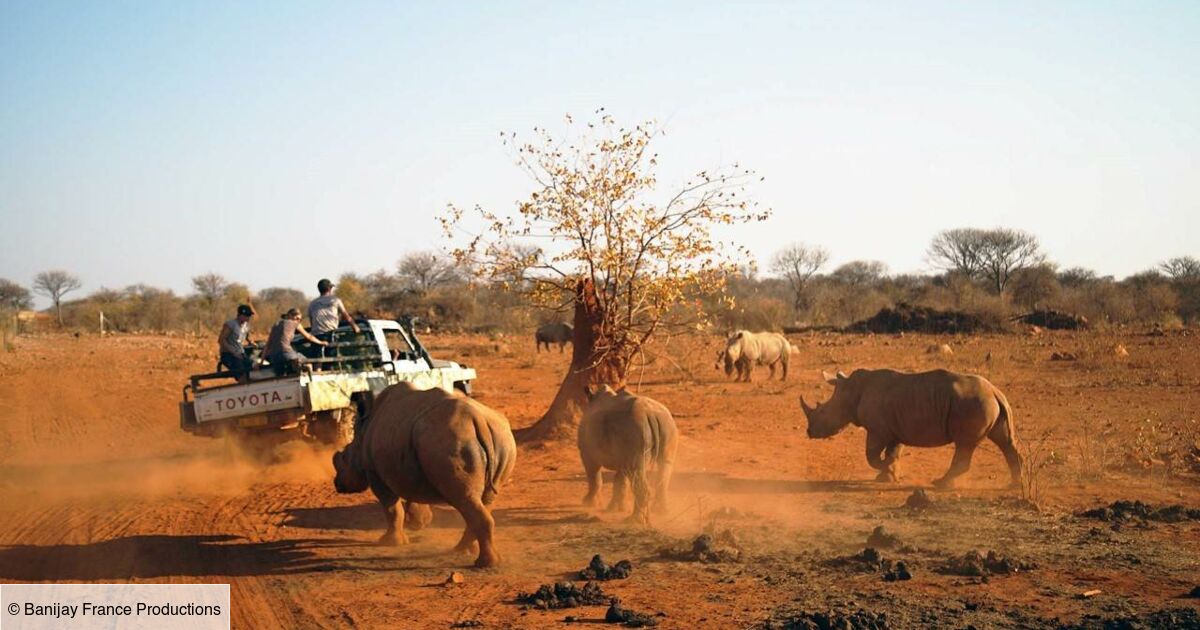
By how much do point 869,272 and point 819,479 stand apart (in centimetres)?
8004

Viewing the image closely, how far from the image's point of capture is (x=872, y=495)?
11586mm

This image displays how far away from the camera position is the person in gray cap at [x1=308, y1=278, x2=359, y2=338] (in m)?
13.9

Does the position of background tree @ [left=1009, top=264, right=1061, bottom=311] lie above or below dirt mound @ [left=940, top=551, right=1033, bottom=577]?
above

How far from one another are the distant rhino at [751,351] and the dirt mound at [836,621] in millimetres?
19342

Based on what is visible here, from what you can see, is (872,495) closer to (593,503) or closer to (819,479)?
(819,479)

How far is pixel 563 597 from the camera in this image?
7.39m

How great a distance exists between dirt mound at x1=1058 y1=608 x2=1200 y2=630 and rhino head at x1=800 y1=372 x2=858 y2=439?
660 centimetres

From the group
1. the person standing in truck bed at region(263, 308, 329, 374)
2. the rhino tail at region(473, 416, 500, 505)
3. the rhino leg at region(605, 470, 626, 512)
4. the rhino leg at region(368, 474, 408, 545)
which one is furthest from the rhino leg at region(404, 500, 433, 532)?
the person standing in truck bed at region(263, 308, 329, 374)

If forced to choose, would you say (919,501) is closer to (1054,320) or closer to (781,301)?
(1054,320)

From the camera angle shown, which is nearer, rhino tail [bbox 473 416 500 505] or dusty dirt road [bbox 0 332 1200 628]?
dusty dirt road [bbox 0 332 1200 628]

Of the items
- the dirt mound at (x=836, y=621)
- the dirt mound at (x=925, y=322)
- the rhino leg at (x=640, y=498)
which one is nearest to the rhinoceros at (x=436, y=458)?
the rhino leg at (x=640, y=498)

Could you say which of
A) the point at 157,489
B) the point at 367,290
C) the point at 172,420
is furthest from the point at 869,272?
the point at 157,489

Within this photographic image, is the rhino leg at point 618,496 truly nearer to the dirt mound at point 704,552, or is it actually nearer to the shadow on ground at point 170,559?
the dirt mound at point 704,552

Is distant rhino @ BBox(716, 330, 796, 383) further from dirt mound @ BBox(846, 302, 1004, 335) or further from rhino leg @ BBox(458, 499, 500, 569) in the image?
rhino leg @ BBox(458, 499, 500, 569)
